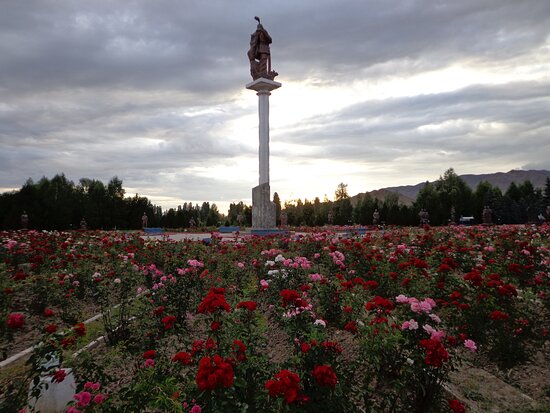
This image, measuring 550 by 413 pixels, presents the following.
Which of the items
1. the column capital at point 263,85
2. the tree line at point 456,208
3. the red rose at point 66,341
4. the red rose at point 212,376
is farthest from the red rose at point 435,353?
the tree line at point 456,208

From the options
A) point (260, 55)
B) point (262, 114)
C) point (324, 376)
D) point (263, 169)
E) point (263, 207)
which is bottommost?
point (324, 376)

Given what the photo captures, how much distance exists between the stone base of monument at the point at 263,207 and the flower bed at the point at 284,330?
14.0 metres

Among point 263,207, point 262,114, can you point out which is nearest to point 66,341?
point 263,207

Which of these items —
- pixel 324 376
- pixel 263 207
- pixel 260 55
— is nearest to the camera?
pixel 324 376

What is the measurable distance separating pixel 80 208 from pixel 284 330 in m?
39.8

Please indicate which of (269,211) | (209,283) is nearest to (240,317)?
(209,283)

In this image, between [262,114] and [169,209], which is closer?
[262,114]

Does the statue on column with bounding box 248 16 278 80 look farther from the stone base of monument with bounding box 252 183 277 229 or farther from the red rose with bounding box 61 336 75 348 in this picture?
the red rose with bounding box 61 336 75 348

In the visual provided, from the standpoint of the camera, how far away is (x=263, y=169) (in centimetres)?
2536

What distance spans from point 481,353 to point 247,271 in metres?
5.07

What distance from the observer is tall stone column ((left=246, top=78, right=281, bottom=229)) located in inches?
979

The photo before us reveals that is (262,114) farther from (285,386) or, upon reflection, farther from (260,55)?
(285,386)

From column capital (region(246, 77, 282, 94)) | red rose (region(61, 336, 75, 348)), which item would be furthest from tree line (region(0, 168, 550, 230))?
red rose (region(61, 336, 75, 348))

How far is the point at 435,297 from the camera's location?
20.9 ft
